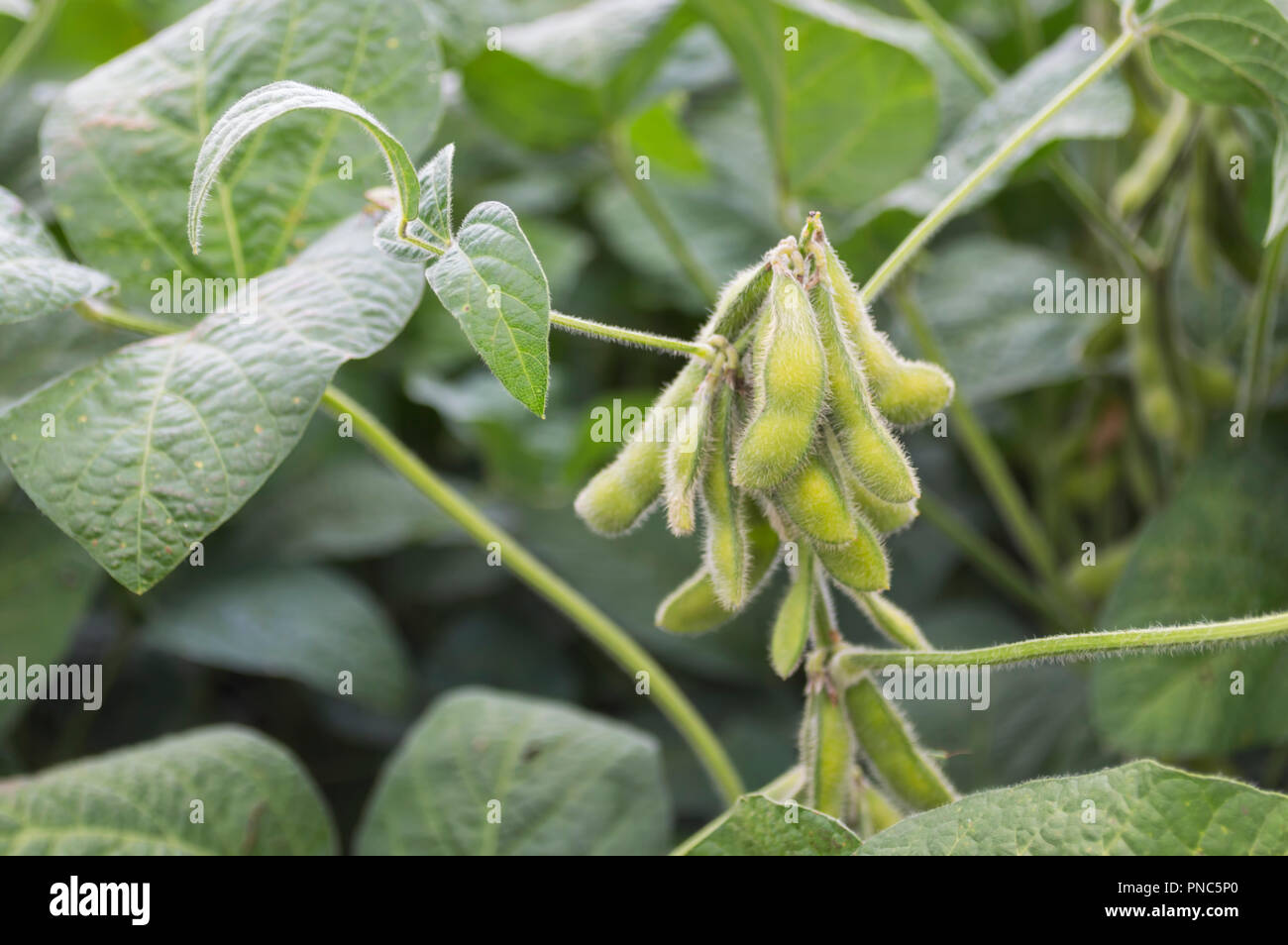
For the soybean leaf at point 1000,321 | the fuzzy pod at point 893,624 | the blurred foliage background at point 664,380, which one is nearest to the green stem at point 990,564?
the blurred foliage background at point 664,380

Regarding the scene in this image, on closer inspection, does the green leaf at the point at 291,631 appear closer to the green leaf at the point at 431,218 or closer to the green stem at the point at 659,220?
the green stem at the point at 659,220

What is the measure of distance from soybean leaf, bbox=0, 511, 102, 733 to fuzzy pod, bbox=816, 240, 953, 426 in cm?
103

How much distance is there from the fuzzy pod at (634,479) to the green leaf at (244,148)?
45 cm

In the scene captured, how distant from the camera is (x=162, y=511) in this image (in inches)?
33.2

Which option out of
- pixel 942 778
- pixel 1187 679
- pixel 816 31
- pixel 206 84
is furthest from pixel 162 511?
pixel 1187 679

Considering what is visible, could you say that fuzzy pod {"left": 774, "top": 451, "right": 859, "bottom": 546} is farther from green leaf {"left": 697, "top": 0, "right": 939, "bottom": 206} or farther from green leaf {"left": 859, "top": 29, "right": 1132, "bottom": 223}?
green leaf {"left": 697, "top": 0, "right": 939, "bottom": 206}

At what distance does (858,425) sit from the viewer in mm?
817

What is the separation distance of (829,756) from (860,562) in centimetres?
19

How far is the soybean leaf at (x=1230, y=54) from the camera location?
97 centimetres

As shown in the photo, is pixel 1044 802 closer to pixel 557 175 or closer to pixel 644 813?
pixel 644 813

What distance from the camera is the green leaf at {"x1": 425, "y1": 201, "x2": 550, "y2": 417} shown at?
2.34 feet

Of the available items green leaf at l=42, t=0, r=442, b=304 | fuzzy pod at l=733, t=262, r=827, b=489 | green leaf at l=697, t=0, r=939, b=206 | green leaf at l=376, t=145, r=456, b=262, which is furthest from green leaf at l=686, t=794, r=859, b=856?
green leaf at l=697, t=0, r=939, b=206

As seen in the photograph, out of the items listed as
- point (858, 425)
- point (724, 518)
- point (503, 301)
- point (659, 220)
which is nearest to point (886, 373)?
point (858, 425)
